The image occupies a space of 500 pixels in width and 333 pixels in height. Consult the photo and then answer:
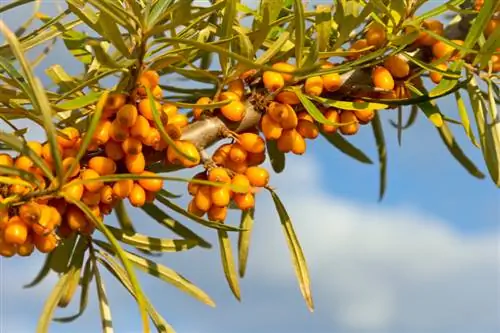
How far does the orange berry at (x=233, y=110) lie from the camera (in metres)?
0.81

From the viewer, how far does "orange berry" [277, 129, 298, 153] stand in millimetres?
832

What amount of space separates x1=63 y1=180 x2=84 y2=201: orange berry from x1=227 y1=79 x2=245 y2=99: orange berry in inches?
8.4

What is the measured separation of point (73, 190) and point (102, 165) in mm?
48

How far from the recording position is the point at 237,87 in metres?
0.83

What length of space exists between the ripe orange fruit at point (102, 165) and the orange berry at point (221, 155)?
0.13 meters

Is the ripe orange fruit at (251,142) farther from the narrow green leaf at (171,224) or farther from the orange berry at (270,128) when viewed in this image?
the narrow green leaf at (171,224)

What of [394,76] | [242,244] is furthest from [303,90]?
[242,244]

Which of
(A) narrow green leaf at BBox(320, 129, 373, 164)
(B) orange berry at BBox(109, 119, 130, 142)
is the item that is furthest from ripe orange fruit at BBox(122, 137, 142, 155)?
(A) narrow green leaf at BBox(320, 129, 373, 164)

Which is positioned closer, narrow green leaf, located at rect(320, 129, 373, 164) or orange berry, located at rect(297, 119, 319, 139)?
orange berry, located at rect(297, 119, 319, 139)

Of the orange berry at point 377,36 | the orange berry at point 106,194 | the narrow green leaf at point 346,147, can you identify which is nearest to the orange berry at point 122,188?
the orange berry at point 106,194

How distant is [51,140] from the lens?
24.9 inches

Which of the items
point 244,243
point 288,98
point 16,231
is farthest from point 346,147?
point 16,231

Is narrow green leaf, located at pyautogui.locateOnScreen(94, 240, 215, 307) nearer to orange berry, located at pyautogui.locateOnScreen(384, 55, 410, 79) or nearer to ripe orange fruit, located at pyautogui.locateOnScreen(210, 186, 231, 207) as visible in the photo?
ripe orange fruit, located at pyautogui.locateOnScreen(210, 186, 231, 207)

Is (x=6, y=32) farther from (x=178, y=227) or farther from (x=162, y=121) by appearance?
Result: (x=178, y=227)
